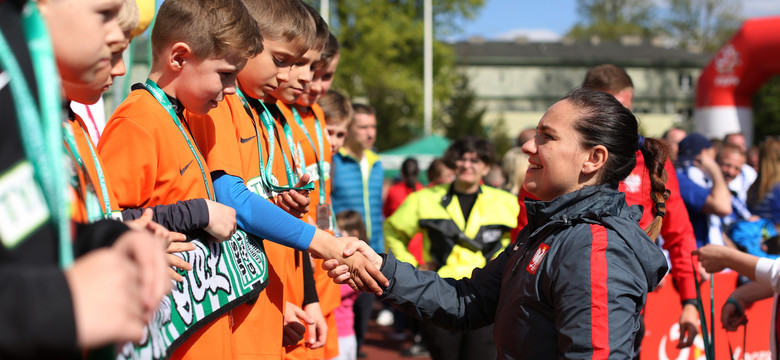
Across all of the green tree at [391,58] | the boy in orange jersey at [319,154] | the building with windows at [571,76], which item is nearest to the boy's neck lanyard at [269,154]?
the boy in orange jersey at [319,154]

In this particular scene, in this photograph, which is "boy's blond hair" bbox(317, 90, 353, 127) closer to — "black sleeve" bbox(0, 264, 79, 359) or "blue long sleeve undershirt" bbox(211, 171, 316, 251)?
"blue long sleeve undershirt" bbox(211, 171, 316, 251)

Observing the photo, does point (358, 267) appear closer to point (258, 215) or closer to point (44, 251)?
point (258, 215)

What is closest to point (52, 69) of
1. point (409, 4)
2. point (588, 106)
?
point (588, 106)

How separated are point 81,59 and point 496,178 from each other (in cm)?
953

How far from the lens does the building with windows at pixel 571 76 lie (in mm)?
60312

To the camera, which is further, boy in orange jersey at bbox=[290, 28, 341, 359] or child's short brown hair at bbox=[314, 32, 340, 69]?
child's short brown hair at bbox=[314, 32, 340, 69]

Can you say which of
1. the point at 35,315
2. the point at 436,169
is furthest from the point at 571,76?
the point at 35,315

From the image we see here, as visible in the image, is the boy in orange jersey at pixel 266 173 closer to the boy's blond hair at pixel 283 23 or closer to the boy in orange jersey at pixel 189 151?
the boy's blond hair at pixel 283 23

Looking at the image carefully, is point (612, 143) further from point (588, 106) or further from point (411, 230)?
point (411, 230)

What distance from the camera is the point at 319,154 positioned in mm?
3688

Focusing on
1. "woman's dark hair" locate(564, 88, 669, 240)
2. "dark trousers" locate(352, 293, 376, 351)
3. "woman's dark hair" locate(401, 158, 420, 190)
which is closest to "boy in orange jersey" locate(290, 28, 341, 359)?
"woman's dark hair" locate(564, 88, 669, 240)

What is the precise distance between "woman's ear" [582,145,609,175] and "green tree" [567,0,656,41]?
54341 millimetres

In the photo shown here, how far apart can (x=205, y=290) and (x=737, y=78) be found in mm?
19669

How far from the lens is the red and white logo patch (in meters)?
2.35
